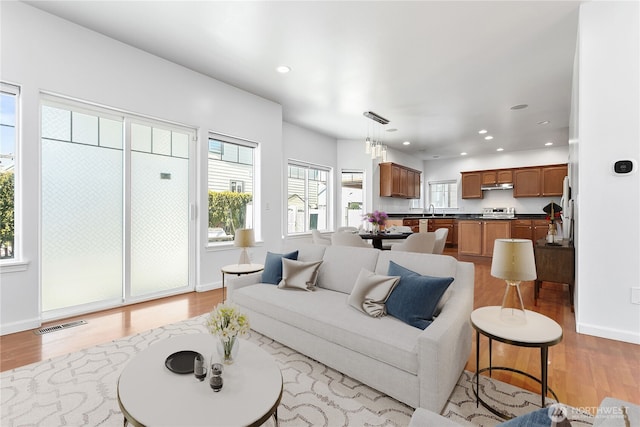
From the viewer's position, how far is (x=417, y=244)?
162 inches

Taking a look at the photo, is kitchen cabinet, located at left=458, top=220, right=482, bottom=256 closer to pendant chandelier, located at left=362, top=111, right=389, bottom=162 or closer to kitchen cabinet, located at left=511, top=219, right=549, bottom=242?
kitchen cabinet, located at left=511, top=219, right=549, bottom=242

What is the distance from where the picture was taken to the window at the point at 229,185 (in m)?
4.58

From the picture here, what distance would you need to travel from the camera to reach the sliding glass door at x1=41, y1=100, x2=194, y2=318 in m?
3.18

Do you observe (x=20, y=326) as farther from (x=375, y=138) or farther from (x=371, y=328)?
(x=375, y=138)

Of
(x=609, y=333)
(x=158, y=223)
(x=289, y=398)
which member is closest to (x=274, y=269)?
(x=289, y=398)

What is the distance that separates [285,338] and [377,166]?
6290 millimetres

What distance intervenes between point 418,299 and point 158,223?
3.47 m

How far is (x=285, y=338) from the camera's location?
244 cm

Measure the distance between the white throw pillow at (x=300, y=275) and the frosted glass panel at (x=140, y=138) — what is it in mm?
2543

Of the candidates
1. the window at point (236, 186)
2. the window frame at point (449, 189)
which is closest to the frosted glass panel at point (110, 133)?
the window at point (236, 186)

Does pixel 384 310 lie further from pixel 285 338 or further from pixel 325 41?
pixel 325 41

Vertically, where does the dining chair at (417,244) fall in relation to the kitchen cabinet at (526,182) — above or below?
below

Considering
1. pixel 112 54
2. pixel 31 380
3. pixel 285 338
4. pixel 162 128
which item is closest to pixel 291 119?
pixel 162 128

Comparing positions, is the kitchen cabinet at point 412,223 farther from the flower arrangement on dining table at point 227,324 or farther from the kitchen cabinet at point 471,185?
the flower arrangement on dining table at point 227,324
